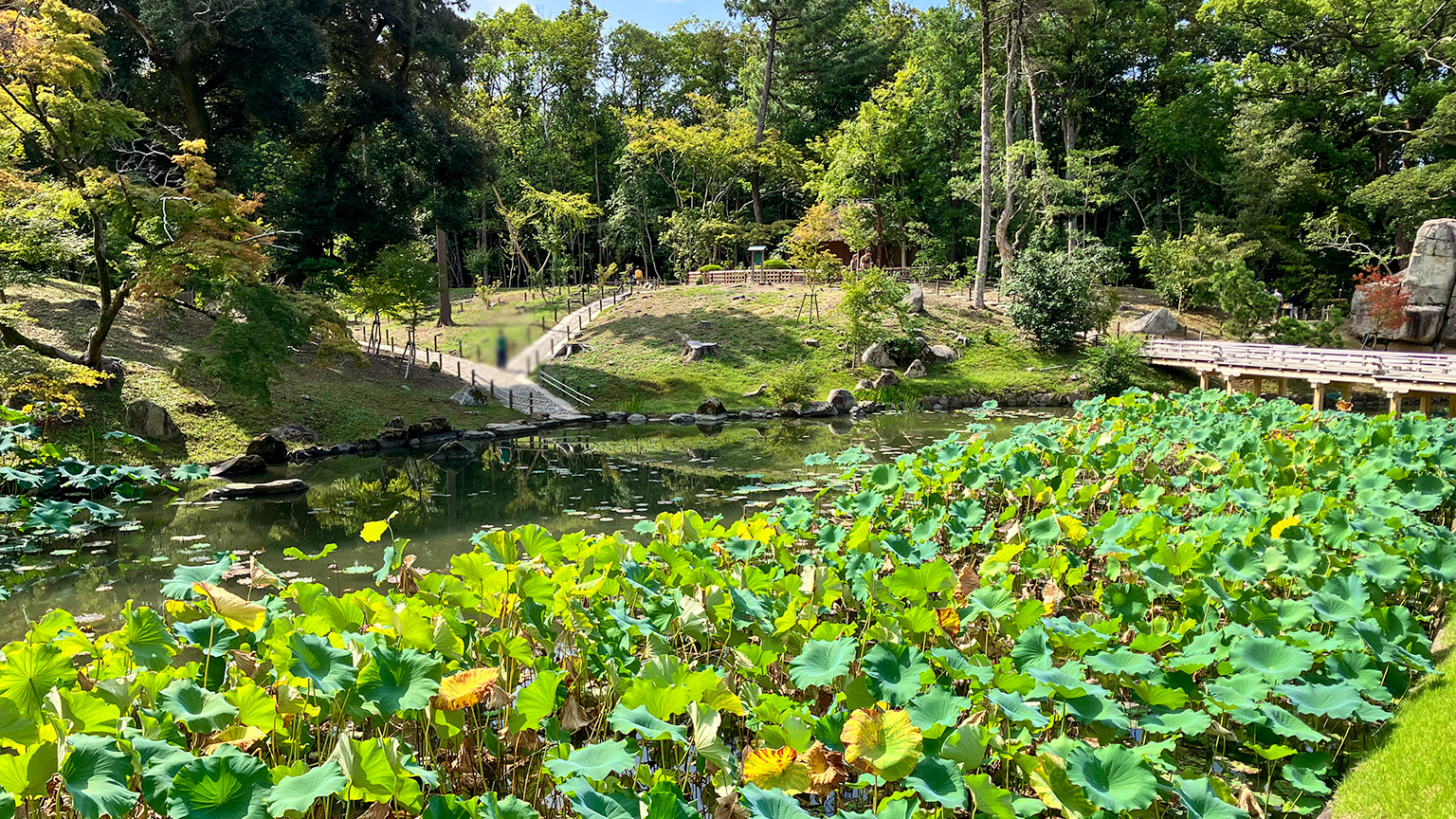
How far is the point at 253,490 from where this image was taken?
1209 cm

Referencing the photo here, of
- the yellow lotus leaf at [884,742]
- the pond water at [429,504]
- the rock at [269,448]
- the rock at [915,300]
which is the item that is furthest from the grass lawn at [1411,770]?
the rock at [915,300]

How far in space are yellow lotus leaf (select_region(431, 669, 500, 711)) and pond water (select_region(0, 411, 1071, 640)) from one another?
3.25 m

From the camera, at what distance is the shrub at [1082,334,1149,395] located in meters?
22.3

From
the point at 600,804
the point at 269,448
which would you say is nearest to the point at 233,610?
the point at 600,804

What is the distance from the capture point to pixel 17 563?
28.8 feet

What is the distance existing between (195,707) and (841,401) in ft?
64.3

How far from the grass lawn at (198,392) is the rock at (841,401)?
754cm

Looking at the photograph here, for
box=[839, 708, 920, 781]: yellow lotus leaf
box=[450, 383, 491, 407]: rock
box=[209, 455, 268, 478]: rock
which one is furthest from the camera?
box=[450, 383, 491, 407]: rock

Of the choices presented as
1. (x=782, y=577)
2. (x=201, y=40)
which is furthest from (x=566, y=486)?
(x=201, y=40)

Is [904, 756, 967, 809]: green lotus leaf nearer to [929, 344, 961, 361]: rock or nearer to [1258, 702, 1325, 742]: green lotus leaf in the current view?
[1258, 702, 1325, 742]: green lotus leaf

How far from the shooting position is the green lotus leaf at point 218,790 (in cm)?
236

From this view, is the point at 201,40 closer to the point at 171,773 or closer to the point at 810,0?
the point at 171,773

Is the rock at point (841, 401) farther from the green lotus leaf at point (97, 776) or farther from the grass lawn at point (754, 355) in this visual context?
the green lotus leaf at point (97, 776)

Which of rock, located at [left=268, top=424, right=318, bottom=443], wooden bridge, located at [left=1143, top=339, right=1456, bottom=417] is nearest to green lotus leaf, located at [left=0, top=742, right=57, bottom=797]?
rock, located at [left=268, top=424, right=318, bottom=443]
